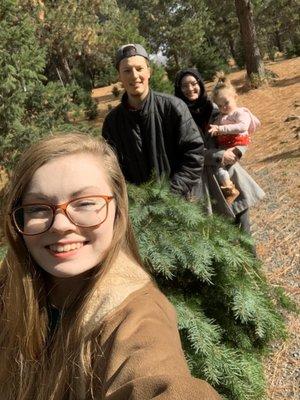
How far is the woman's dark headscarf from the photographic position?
3350mm

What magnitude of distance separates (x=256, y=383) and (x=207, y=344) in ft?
1.25

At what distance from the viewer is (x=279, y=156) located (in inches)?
306

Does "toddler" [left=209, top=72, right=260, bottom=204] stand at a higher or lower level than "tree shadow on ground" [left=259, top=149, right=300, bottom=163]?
higher

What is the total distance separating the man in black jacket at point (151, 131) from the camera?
2812mm

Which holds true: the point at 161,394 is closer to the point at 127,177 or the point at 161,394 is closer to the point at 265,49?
the point at 127,177

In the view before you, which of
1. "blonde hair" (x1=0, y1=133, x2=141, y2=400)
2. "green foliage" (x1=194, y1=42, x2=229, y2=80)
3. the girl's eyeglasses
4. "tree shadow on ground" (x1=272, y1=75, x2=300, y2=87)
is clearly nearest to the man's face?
"blonde hair" (x1=0, y1=133, x2=141, y2=400)

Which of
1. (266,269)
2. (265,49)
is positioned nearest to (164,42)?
(265,49)

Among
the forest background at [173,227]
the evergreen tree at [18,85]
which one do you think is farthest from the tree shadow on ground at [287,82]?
the evergreen tree at [18,85]

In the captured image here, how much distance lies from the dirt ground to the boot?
0.89m

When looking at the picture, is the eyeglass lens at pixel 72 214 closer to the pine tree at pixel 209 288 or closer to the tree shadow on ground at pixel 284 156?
the pine tree at pixel 209 288

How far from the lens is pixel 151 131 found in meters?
2.83

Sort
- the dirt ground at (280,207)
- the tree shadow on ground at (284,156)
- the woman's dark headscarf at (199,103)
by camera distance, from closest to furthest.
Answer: the dirt ground at (280,207), the woman's dark headscarf at (199,103), the tree shadow on ground at (284,156)

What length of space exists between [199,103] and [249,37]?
1125 cm

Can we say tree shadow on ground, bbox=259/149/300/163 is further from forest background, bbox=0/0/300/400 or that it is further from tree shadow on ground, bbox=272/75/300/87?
tree shadow on ground, bbox=272/75/300/87
